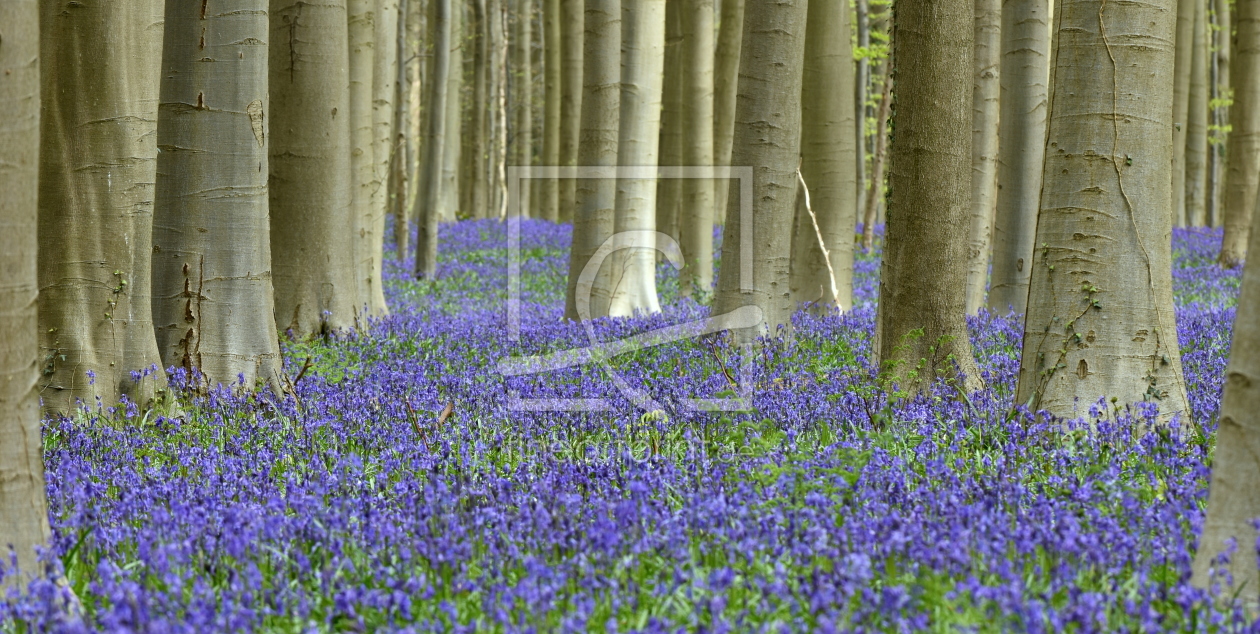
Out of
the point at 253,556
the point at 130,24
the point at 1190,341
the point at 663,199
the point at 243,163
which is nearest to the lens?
the point at 253,556

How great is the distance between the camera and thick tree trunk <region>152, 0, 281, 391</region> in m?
6.33

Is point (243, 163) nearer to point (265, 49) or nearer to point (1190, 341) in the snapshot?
point (265, 49)

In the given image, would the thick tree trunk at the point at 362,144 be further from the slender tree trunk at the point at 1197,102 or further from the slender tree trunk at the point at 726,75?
the slender tree trunk at the point at 1197,102

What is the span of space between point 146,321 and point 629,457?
3.17 meters

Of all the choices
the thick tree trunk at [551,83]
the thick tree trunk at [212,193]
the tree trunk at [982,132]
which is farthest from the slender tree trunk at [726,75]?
the thick tree trunk at [212,193]

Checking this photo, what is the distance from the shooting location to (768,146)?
826 cm

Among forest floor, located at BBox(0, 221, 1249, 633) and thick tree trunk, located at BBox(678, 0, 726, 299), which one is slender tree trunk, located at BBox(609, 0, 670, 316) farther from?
forest floor, located at BBox(0, 221, 1249, 633)

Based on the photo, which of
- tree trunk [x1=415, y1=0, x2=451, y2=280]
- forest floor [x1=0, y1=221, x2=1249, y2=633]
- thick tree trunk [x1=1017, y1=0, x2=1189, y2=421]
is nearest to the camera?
forest floor [x1=0, y1=221, x2=1249, y2=633]

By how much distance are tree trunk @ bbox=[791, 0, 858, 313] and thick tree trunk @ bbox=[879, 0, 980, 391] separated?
4.84 m

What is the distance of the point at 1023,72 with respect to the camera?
1046cm

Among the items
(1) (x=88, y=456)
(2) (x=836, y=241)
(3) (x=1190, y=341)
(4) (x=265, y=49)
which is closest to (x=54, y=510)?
(1) (x=88, y=456)

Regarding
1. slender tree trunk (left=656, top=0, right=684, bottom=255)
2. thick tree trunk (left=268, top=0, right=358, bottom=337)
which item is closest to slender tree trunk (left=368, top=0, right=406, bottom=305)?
thick tree trunk (left=268, top=0, right=358, bottom=337)

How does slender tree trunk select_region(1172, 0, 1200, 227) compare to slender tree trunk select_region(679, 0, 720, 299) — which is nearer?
slender tree trunk select_region(679, 0, 720, 299)

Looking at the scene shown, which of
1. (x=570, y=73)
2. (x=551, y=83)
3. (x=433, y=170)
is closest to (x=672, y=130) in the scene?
(x=433, y=170)
